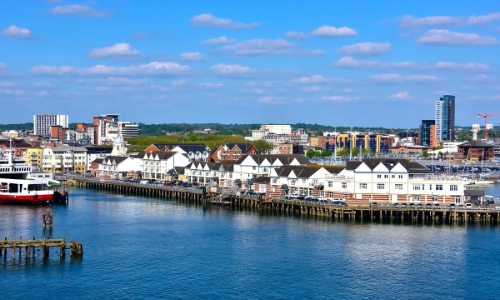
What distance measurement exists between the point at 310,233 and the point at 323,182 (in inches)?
436

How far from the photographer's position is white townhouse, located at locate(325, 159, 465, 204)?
40.5 meters

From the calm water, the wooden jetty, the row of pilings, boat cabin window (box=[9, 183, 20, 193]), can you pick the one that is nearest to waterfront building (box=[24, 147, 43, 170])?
boat cabin window (box=[9, 183, 20, 193])

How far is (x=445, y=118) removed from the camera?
586 ft

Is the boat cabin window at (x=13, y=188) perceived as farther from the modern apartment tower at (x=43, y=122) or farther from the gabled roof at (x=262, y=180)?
the modern apartment tower at (x=43, y=122)

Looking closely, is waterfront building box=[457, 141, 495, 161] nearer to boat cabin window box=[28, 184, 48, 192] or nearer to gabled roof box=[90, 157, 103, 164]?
gabled roof box=[90, 157, 103, 164]

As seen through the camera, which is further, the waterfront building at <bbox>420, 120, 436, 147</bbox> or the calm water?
the waterfront building at <bbox>420, 120, 436, 147</bbox>

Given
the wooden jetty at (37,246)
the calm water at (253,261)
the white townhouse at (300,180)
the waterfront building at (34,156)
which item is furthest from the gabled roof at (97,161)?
the wooden jetty at (37,246)

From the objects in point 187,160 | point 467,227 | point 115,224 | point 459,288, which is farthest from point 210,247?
point 187,160

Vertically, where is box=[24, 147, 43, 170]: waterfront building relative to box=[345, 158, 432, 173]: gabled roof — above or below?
above

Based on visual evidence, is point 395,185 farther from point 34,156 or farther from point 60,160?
point 34,156

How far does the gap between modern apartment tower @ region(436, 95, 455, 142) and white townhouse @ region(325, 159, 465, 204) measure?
141084 millimetres

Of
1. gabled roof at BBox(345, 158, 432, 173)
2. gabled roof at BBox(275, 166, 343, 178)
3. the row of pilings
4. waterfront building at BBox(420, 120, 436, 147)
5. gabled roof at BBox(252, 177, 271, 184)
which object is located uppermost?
waterfront building at BBox(420, 120, 436, 147)

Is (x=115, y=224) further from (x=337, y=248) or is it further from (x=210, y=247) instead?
(x=337, y=248)

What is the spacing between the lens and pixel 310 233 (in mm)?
34000
